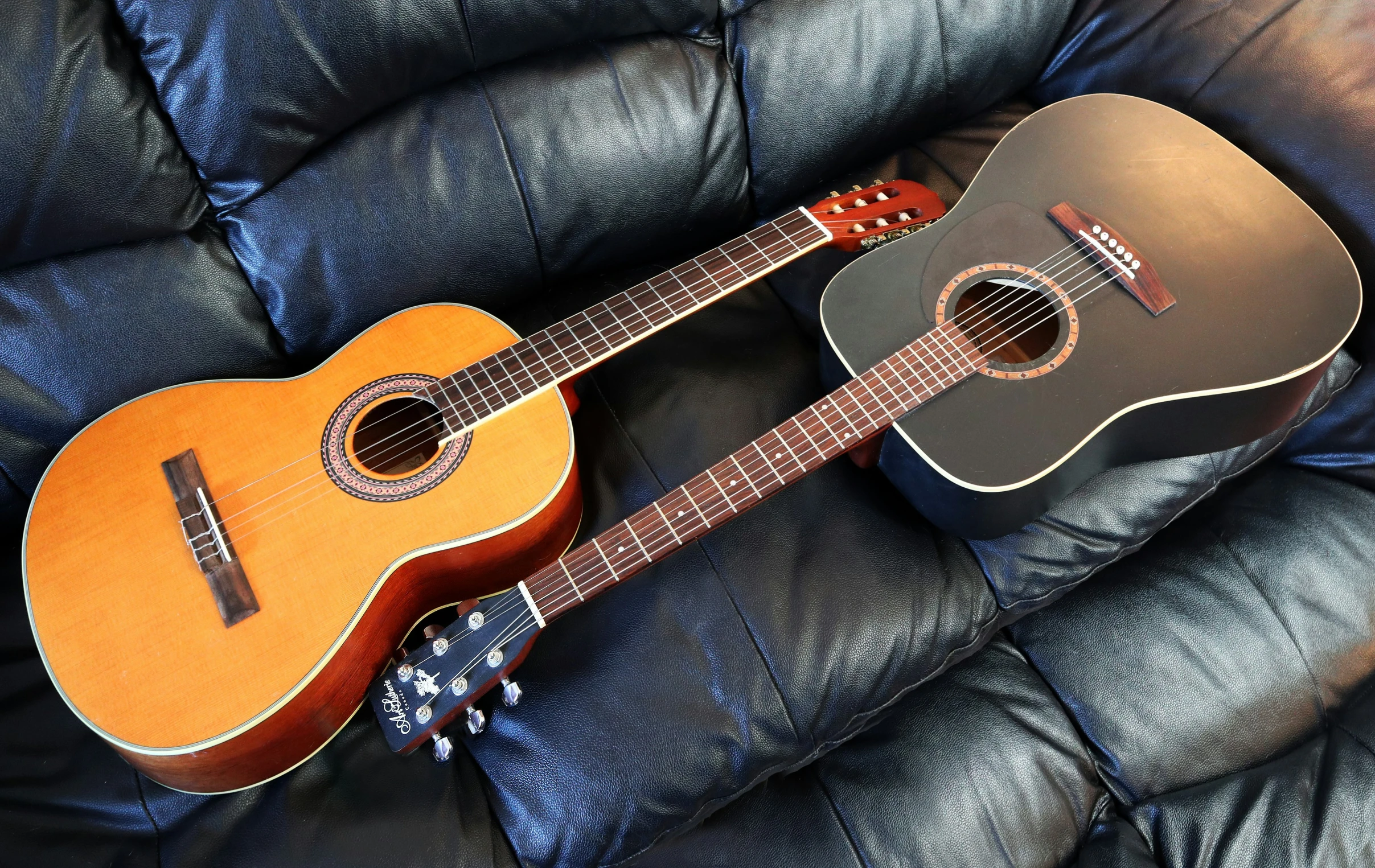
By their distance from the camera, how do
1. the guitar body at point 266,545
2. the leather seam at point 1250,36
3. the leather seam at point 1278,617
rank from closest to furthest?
the guitar body at point 266,545 → the leather seam at point 1278,617 → the leather seam at point 1250,36

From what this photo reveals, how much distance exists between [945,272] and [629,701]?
0.72 meters

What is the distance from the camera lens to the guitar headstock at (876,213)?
1.23 m

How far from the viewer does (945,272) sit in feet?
3.73

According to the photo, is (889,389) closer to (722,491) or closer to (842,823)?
(722,491)

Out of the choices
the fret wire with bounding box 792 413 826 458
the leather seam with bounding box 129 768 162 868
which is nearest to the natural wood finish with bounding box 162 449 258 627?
the leather seam with bounding box 129 768 162 868

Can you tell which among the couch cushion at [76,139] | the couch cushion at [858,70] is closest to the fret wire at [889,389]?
the couch cushion at [858,70]

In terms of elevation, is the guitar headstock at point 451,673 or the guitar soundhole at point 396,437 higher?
the guitar soundhole at point 396,437

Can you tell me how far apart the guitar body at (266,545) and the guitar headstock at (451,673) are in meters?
0.07

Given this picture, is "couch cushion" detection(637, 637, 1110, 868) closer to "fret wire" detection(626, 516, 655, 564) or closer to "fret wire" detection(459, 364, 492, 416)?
"fret wire" detection(626, 516, 655, 564)

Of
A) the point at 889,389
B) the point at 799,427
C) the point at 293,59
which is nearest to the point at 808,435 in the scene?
the point at 799,427

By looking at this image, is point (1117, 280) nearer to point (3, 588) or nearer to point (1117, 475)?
point (1117, 475)

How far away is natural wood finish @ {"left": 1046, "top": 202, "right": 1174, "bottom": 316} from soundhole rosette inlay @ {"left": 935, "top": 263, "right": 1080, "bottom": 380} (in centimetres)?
8

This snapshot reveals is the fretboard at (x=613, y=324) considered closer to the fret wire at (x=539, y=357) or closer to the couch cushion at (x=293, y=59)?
the fret wire at (x=539, y=357)

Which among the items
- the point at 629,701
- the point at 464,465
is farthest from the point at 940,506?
the point at 464,465
